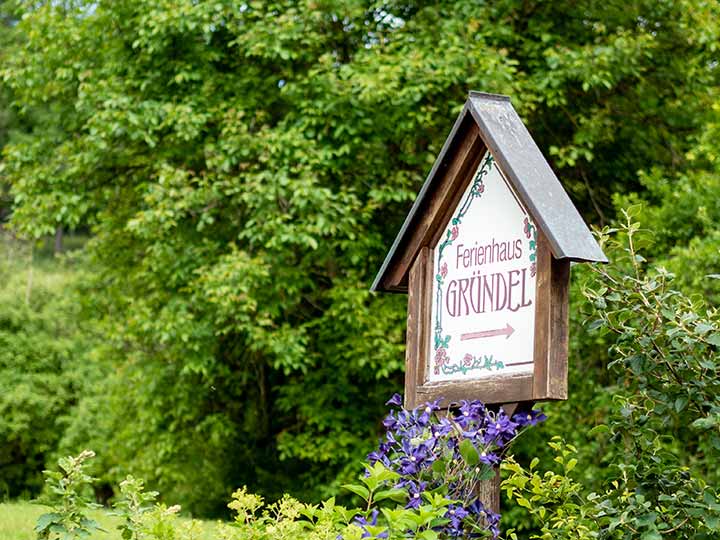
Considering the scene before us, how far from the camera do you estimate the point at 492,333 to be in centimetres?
501

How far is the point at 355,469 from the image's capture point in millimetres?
11617

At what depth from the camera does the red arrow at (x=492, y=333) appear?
4.91m

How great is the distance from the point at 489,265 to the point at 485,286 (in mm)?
101

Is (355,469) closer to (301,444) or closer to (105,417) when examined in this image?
(301,444)

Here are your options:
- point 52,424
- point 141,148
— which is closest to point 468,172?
point 141,148

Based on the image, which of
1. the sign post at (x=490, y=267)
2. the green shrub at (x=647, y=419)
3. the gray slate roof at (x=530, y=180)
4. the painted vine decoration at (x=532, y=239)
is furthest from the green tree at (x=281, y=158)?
the green shrub at (x=647, y=419)

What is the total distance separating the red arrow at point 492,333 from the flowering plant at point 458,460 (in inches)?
13.4

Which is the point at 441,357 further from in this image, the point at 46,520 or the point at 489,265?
Answer: the point at 46,520

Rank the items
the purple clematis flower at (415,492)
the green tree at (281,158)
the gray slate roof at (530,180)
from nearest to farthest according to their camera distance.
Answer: the purple clematis flower at (415,492), the gray slate roof at (530,180), the green tree at (281,158)

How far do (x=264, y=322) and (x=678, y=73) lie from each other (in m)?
5.67

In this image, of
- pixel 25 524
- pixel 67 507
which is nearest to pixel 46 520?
pixel 67 507

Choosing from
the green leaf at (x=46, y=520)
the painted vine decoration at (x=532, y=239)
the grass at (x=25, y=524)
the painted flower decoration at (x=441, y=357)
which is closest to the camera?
the green leaf at (x=46, y=520)

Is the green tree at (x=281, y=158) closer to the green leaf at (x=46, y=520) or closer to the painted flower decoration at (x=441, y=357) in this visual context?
the painted flower decoration at (x=441, y=357)

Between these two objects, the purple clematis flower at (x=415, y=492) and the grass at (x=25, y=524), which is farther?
the grass at (x=25, y=524)
